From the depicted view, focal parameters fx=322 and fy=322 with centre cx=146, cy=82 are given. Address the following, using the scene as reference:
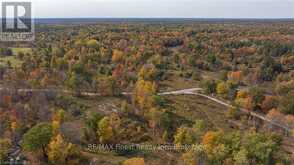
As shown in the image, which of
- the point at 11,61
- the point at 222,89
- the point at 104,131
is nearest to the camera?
the point at 104,131

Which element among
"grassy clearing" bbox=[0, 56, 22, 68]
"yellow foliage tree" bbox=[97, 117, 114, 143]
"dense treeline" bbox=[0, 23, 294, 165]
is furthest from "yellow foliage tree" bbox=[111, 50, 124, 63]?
"yellow foliage tree" bbox=[97, 117, 114, 143]

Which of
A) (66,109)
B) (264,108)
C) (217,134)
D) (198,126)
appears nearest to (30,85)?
(66,109)

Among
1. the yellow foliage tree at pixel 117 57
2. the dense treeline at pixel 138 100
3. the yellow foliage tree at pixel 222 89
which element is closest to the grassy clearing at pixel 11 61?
the dense treeline at pixel 138 100

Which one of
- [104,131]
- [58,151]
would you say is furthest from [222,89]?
[58,151]

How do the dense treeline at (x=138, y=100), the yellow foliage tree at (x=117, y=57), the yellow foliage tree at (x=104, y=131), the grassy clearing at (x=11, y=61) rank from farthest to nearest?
1. the yellow foliage tree at (x=117, y=57)
2. the grassy clearing at (x=11, y=61)
3. the yellow foliage tree at (x=104, y=131)
4. the dense treeline at (x=138, y=100)

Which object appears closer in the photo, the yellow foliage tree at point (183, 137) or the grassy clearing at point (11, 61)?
the yellow foliage tree at point (183, 137)

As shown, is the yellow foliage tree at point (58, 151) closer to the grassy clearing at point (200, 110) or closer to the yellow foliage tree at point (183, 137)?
the yellow foliage tree at point (183, 137)

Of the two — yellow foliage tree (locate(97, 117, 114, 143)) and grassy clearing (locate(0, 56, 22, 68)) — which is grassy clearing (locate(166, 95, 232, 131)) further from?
grassy clearing (locate(0, 56, 22, 68))

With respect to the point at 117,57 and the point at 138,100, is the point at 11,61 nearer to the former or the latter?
the point at 117,57

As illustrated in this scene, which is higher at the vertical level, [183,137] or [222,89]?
[222,89]

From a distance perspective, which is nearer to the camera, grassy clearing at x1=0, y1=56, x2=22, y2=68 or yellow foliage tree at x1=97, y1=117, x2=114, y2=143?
yellow foliage tree at x1=97, y1=117, x2=114, y2=143

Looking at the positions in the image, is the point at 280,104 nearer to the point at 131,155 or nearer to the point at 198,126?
the point at 198,126
